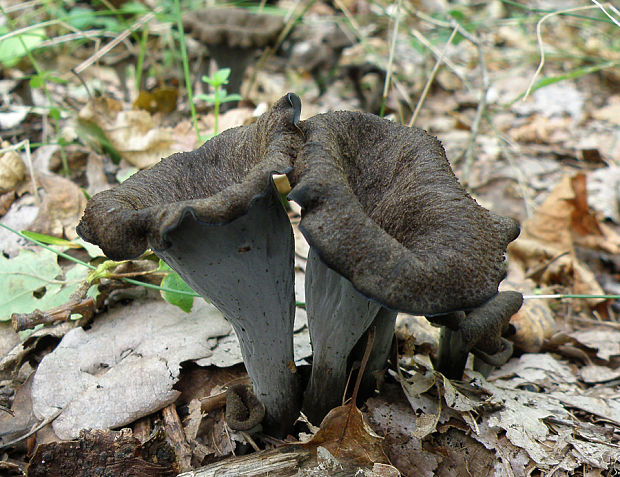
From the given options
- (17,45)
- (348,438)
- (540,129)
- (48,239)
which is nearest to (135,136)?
(48,239)

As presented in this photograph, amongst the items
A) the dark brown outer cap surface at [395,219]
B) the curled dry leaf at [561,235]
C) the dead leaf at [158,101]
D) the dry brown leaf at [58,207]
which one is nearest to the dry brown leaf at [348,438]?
the dark brown outer cap surface at [395,219]

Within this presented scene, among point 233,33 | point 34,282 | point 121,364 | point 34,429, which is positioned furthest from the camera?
point 233,33

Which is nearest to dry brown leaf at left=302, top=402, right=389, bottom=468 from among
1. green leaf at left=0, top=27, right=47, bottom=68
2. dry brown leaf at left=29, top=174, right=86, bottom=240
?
dry brown leaf at left=29, top=174, right=86, bottom=240

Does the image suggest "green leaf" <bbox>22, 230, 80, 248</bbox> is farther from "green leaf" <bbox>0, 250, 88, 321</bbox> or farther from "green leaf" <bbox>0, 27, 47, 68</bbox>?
"green leaf" <bbox>0, 27, 47, 68</bbox>

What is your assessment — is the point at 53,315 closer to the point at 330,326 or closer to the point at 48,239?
the point at 48,239

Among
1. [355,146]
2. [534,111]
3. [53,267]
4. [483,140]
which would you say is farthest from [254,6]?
[355,146]

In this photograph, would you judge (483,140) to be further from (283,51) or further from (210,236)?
(210,236)
